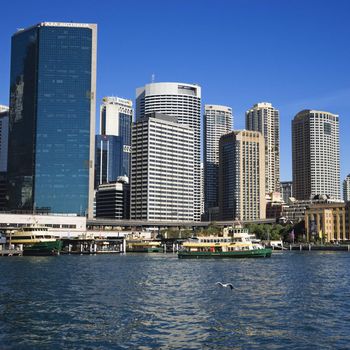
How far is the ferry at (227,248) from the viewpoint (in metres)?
174

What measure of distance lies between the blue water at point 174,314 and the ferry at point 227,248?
8036 cm

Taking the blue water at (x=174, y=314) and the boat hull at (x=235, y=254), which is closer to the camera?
the blue water at (x=174, y=314)

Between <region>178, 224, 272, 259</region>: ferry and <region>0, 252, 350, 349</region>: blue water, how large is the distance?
80.4 m

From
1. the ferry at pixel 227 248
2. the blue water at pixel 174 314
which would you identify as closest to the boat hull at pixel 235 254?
the ferry at pixel 227 248

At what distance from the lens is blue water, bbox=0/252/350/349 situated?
46.5 m

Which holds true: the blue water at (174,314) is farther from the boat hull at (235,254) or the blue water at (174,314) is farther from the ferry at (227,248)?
the ferry at (227,248)

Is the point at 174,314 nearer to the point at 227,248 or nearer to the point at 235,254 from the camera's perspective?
the point at 235,254

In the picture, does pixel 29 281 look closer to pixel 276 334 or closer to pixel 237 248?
Result: pixel 276 334

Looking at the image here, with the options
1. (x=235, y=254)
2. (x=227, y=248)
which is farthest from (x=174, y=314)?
(x=227, y=248)

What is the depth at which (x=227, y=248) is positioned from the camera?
17688cm

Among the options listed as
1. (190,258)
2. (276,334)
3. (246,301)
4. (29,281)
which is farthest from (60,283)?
(190,258)

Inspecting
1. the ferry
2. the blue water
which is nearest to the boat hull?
the ferry

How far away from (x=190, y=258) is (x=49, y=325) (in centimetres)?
12788

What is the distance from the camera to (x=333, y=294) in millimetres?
75000
